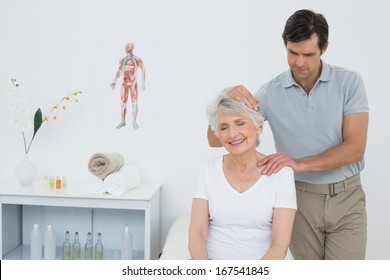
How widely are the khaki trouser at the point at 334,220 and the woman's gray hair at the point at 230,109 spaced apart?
0.46 m

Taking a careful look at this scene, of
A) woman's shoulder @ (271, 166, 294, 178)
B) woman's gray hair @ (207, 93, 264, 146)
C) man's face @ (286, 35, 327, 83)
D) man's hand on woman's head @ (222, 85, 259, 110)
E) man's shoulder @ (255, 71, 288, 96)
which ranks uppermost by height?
man's face @ (286, 35, 327, 83)

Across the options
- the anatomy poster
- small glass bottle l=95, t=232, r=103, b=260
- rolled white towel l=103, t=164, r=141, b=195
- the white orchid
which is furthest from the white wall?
small glass bottle l=95, t=232, r=103, b=260

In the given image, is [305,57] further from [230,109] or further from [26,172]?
[26,172]

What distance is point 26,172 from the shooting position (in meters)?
2.68

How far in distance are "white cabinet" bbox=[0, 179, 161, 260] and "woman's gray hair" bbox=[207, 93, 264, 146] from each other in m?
0.97

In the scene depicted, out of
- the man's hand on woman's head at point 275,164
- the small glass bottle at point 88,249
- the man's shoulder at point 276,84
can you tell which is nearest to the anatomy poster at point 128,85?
the small glass bottle at point 88,249

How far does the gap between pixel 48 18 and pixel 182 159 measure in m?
1.24

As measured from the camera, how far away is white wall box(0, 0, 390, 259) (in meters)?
2.66

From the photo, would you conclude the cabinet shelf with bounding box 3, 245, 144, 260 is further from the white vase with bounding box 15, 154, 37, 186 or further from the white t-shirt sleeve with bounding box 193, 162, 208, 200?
the white t-shirt sleeve with bounding box 193, 162, 208, 200

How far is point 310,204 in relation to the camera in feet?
6.22

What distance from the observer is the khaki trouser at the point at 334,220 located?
183 cm

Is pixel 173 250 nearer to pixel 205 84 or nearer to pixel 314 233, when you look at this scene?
pixel 314 233

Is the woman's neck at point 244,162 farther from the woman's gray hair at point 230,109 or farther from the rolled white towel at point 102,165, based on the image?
the rolled white towel at point 102,165
